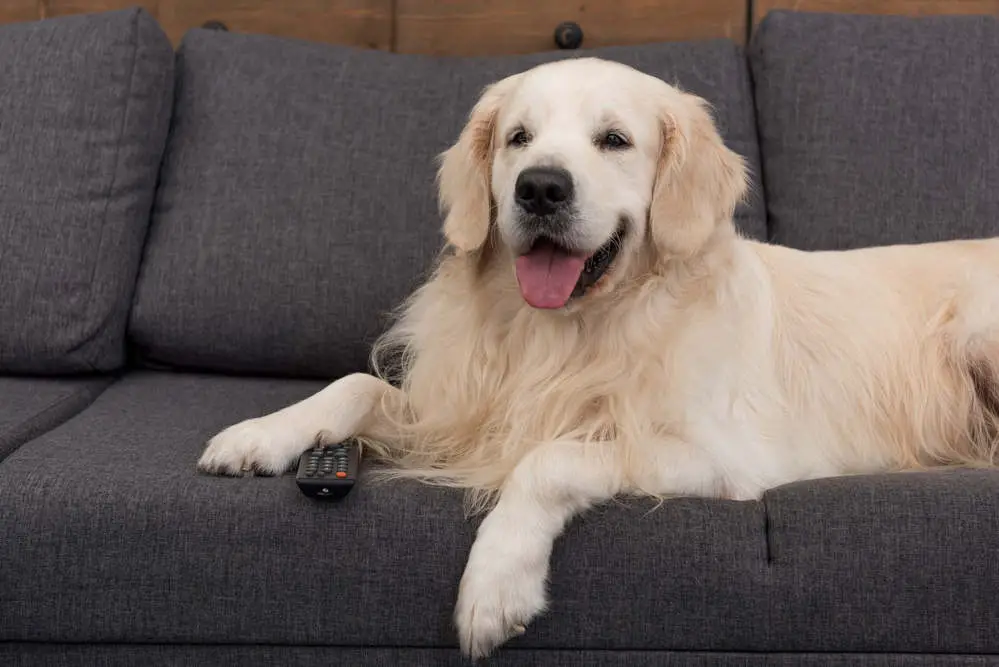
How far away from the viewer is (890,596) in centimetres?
141

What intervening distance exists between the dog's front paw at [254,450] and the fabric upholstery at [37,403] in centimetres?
40

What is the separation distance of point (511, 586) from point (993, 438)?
1.09 meters

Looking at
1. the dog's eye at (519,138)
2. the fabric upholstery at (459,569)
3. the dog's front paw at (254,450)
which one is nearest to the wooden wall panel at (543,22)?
the dog's eye at (519,138)

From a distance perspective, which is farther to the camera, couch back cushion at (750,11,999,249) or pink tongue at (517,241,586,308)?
couch back cushion at (750,11,999,249)

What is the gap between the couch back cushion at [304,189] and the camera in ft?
7.26

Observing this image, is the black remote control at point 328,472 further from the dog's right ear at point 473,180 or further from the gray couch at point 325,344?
the dog's right ear at point 473,180

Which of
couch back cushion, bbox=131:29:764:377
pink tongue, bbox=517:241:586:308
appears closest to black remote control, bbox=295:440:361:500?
pink tongue, bbox=517:241:586:308

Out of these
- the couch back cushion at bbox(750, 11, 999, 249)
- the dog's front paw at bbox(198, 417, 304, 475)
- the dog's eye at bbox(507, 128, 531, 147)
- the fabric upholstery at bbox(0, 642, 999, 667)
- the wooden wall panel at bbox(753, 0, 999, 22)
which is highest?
the dog's eye at bbox(507, 128, 531, 147)

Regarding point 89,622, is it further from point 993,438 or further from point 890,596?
point 993,438

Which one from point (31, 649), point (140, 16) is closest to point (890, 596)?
point (31, 649)

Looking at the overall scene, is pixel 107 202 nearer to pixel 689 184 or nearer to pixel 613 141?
pixel 613 141

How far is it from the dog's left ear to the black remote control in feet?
2.01

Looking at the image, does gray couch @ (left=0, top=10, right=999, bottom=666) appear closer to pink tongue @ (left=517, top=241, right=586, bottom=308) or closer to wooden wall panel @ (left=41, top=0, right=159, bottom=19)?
pink tongue @ (left=517, top=241, right=586, bottom=308)

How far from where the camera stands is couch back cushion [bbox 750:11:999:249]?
2250 mm
